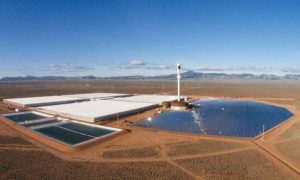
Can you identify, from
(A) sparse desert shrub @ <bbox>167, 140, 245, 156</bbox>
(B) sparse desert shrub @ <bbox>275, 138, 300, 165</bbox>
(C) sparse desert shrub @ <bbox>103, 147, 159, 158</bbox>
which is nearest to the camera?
(B) sparse desert shrub @ <bbox>275, 138, 300, 165</bbox>

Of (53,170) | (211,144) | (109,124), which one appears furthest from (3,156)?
(211,144)

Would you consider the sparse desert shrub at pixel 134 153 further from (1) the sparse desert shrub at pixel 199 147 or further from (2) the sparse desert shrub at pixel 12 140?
(2) the sparse desert shrub at pixel 12 140

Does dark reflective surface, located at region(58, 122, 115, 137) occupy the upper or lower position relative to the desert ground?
upper

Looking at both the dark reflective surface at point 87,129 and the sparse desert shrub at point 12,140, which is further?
the dark reflective surface at point 87,129

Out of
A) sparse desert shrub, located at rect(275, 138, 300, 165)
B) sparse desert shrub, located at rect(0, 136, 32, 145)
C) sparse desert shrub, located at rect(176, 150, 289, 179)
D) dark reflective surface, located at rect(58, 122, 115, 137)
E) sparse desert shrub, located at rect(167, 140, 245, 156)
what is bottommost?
sparse desert shrub, located at rect(176, 150, 289, 179)

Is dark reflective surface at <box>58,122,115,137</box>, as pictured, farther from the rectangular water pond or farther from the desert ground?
the desert ground

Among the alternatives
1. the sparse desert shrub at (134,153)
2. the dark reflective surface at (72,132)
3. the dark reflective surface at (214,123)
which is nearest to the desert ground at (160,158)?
the sparse desert shrub at (134,153)

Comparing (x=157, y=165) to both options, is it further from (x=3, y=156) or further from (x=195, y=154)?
(x=3, y=156)

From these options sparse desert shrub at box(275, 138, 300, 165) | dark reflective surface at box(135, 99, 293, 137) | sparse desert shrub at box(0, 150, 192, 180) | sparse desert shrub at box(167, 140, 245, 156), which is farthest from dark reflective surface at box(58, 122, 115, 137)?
sparse desert shrub at box(275, 138, 300, 165)

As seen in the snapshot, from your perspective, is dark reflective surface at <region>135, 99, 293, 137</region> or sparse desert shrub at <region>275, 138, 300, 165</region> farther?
dark reflective surface at <region>135, 99, 293, 137</region>

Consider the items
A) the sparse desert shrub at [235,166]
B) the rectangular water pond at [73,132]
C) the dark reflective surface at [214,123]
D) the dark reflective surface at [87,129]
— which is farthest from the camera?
the dark reflective surface at [214,123]

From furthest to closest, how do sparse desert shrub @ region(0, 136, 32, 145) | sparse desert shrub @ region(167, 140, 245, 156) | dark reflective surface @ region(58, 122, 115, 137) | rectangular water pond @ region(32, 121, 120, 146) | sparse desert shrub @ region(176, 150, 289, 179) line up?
dark reflective surface @ region(58, 122, 115, 137) < rectangular water pond @ region(32, 121, 120, 146) < sparse desert shrub @ region(0, 136, 32, 145) < sparse desert shrub @ region(167, 140, 245, 156) < sparse desert shrub @ region(176, 150, 289, 179)
